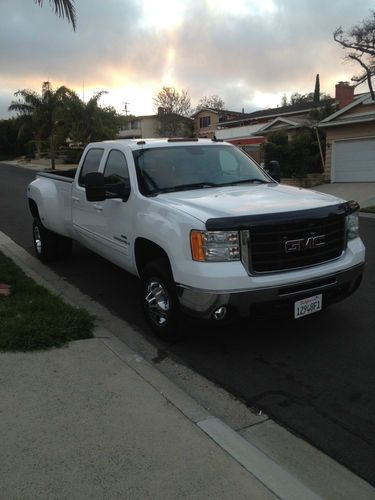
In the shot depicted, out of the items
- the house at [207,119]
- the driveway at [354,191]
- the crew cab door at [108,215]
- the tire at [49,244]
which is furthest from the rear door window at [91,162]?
the house at [207,119]

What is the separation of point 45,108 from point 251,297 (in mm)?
44446

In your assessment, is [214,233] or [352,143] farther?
[352,143]

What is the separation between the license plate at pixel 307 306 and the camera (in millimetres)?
4395

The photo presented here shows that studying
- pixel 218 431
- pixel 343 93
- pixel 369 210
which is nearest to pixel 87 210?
pixel 218 431

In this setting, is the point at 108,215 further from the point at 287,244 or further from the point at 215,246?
the point at 287,244

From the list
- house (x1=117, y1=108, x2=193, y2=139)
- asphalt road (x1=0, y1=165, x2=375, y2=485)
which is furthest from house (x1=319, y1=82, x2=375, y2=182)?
house (x1=117, y1=108, x2=193, y2=139)

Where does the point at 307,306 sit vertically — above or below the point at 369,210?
above

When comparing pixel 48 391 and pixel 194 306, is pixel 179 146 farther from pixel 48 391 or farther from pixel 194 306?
pixel 48 391

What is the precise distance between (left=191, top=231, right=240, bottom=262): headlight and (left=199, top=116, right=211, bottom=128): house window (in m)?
63.0

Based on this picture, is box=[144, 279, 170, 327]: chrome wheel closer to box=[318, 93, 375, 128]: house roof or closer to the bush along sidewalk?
the bush along sidewalk

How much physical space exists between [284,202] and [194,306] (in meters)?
1.24

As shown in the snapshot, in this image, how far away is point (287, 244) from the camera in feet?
14.1

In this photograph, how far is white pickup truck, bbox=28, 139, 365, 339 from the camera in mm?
4160

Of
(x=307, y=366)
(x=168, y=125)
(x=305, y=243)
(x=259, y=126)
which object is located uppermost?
(x=168, y=125)
